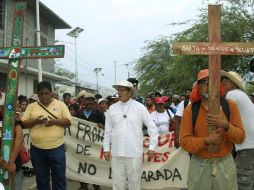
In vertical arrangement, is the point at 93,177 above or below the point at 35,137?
below

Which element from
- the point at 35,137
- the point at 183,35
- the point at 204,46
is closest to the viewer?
the point at 204,46

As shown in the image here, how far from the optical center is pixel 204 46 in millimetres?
4160

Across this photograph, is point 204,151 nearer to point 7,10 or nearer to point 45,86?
point 45,86

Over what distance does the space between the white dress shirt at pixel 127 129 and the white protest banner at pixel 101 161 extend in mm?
2336

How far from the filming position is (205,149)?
416 cm

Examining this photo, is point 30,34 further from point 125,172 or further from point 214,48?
point 214,48

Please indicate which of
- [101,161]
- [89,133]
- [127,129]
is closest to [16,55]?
[127,129]

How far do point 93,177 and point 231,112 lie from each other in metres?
4.97

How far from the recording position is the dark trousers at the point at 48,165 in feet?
21.6

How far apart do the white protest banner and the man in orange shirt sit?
4.26 meters

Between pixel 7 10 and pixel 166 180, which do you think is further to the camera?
pixel 7 10

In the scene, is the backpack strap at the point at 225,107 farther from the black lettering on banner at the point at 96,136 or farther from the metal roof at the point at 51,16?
the metal roof at the point at 51,16

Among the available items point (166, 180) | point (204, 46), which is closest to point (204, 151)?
point (204, 46)

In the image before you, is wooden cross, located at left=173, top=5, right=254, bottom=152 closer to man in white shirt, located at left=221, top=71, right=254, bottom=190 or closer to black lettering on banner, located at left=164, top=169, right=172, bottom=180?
man in white shirt, located at left=221, top=71, right=254, bottom=190
